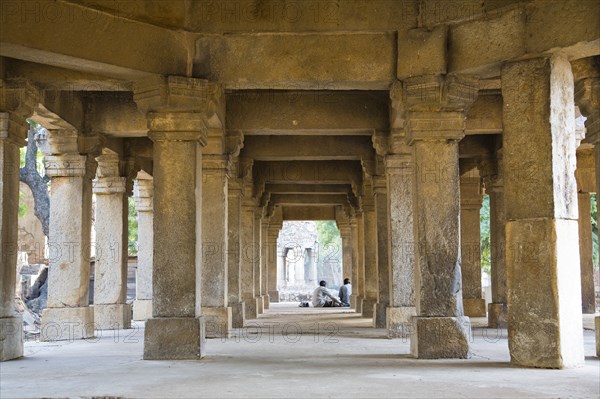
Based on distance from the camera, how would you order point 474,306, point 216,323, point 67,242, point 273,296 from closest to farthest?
point 216,323 → point 67,242 → point 474,306 → point 273,296

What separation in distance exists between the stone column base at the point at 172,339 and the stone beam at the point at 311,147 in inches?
262

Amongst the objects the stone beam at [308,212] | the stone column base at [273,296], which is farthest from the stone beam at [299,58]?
the stone column base at [273,296]

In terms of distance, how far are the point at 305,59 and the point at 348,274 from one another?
23948 mm

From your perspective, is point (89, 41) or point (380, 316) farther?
point (380, 316)

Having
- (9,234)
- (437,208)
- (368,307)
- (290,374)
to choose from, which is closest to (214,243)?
(9,234)

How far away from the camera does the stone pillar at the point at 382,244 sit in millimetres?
13844

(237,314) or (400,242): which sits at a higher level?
(400,242)

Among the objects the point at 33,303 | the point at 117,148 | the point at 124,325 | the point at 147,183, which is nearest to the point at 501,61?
the point at 117,148

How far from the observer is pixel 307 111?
40.1 feet

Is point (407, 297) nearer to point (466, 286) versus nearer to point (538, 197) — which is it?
point (538, 197)

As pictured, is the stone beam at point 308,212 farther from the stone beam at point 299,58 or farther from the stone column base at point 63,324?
the stone beam at point 299,58

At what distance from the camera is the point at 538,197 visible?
7.59m

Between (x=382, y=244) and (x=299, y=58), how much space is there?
5.83 meters

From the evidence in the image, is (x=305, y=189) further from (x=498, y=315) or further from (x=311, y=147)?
(x=498, y=315)
